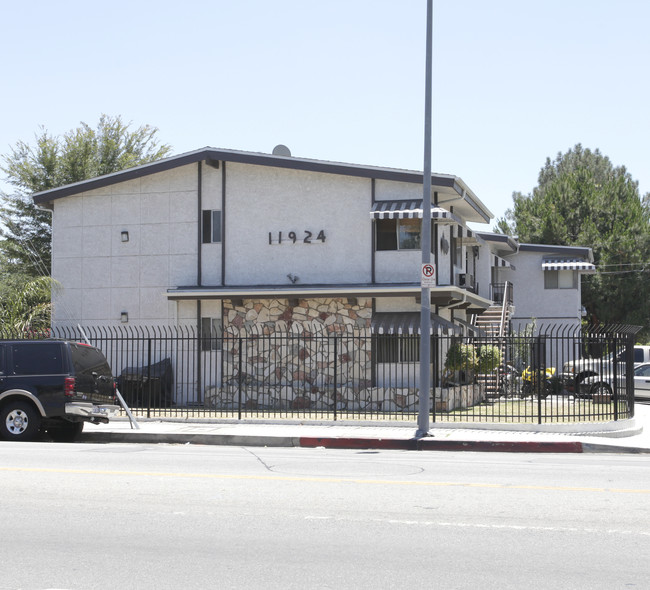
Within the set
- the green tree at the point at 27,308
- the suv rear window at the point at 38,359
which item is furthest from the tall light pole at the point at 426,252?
the green tree at the point at 27,308

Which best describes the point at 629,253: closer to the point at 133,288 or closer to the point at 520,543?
the point at 133,288

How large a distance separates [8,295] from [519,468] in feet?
68.3

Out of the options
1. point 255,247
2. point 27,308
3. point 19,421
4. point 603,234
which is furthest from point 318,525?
point 603,234

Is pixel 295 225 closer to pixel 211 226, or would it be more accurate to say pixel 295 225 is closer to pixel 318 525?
pixel 211 226

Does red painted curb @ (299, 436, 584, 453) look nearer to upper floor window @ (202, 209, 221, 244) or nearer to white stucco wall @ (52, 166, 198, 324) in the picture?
upper floor window @ (202, 209, 221, 244)

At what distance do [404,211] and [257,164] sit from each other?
499 centimetres

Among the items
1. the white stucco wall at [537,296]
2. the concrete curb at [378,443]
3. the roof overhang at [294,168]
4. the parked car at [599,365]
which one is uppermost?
the roof overhang at [294,168]

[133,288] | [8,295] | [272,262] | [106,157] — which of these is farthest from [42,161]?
[272,262]

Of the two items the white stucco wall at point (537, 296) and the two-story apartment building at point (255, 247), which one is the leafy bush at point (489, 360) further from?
the white stucco wall at point (537, 296)

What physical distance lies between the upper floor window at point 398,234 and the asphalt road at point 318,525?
41.2ft

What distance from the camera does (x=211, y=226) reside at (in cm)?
2711

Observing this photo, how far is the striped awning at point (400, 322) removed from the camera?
2402 centimetres

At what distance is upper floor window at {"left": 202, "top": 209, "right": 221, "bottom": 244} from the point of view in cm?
2703

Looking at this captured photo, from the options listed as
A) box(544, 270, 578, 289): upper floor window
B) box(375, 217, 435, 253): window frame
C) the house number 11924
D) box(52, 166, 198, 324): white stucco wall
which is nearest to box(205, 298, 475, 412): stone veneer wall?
box(375, 217, 435, 253): window frame
